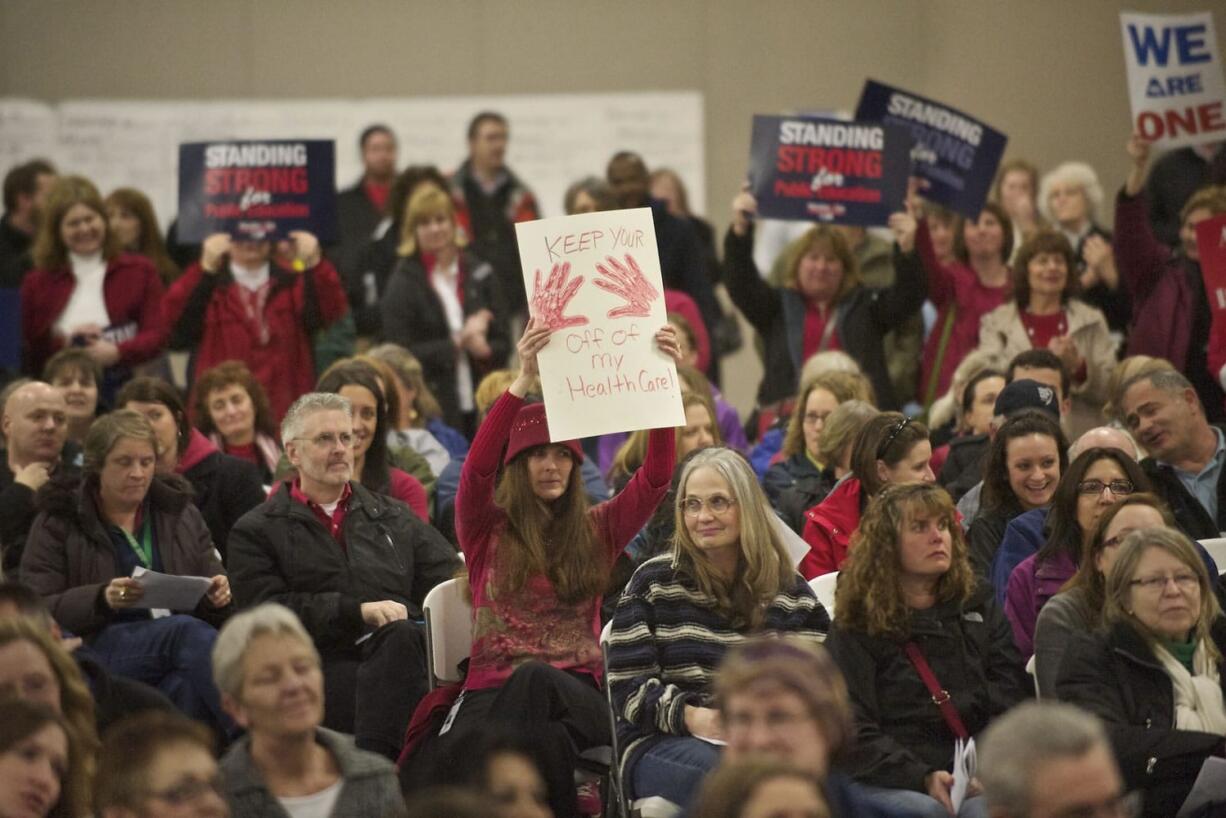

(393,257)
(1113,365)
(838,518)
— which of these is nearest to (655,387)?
(838,518)

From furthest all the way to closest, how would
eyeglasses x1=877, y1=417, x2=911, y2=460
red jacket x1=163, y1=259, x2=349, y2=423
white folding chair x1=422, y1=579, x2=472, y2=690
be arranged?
1. red jacket x1=163, y1=259, x2=349, y2=423
2. eyeglasses x1=877, y1=417, x2=911, y2=460
3. white folding chair x1=422, y1=579, x2=472, y2=690

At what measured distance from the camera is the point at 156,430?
668cm

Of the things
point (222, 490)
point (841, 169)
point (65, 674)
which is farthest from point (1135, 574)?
point (841, 169)

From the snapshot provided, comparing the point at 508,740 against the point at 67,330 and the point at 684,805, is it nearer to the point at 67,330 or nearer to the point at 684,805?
the point at 684,805

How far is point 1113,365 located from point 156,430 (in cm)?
398

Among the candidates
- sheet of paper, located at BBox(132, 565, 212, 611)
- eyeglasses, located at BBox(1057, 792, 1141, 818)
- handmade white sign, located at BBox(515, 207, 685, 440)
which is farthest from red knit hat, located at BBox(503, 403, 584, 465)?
eyeglasses, located at BBox(1057, 792, 1141, 818)

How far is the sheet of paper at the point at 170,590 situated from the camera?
18.7 ft

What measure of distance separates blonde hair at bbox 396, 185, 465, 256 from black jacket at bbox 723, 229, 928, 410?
1.37 m

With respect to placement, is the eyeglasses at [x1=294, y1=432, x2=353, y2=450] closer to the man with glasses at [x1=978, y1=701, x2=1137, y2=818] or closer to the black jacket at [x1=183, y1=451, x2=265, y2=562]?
the black jacket at [x1=183, y1=451, x2=265, y2=562]

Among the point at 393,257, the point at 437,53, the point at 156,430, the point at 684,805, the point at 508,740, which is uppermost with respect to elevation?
the point at 437,53

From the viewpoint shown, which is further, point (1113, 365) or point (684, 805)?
point (1113, 365)

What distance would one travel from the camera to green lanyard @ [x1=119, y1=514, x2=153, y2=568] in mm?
6004

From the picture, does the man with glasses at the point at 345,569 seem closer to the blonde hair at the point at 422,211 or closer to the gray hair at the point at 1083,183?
the blonde hair at the point at 422,211

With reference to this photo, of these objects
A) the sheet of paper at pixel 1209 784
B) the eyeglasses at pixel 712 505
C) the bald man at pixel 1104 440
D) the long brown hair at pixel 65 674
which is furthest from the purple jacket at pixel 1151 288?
the long brown hair at pixel 65 674
